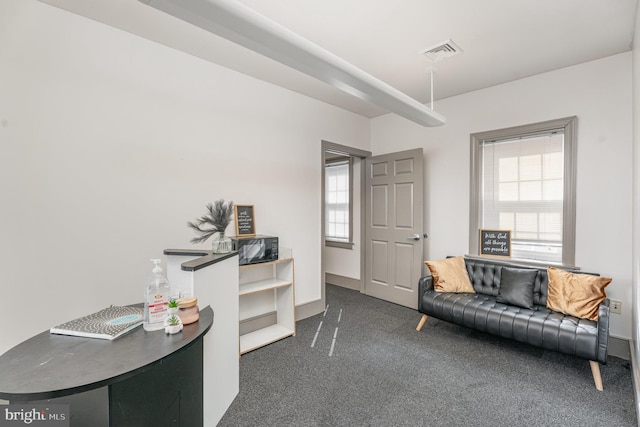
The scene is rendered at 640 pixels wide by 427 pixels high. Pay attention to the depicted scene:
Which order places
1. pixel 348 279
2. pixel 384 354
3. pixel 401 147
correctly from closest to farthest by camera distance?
pixel 384 354
pixel 401 147
pixel 348 279

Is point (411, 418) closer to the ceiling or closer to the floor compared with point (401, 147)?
closer to the floor

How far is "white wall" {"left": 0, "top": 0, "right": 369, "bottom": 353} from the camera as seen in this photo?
6.55ft

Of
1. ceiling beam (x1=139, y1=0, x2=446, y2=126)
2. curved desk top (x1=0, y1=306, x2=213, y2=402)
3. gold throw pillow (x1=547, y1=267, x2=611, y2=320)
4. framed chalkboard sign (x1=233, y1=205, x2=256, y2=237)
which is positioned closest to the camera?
curved desk top (x1=0, y1=306, x2=213, y2=402)

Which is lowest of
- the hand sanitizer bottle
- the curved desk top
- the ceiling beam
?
the curved desk top

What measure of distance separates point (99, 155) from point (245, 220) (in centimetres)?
135

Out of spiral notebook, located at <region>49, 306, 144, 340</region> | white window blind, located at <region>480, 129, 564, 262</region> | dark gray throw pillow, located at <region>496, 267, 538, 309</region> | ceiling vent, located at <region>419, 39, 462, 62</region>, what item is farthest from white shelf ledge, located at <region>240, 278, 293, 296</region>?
ceiling vent, located at <region>419, 39, 462, 62</region>

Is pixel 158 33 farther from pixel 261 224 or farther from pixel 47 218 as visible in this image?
pixel 261 224

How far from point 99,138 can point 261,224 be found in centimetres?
165

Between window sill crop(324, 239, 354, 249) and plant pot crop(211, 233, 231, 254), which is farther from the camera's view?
window sill crop(324, 239, 354, 249)

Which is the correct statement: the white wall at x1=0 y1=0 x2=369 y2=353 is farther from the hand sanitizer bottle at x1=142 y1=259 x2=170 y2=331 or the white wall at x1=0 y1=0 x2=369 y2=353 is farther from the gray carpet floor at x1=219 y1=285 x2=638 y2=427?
the gray carpet floor at x1=219 y1=285 x2=638 y2=427

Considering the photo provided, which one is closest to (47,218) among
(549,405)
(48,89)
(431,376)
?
(48,89)

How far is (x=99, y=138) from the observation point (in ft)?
7.53

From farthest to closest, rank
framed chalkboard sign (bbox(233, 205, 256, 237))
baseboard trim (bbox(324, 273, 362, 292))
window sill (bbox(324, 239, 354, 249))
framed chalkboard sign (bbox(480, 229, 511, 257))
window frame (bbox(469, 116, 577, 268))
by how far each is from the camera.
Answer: window sill (bbox(324, 239, 354, 249)), baseboard trim (bbox(324, 273, 362, 292)), framed chalkboard sign (bbox(480, 229, 511, 257)), framed chalkboard sign (bbox(233, 205, 256, 237)), window frame (bbox(469, 116, 577, 268))

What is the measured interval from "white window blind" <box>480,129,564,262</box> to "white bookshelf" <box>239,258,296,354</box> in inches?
99.3
